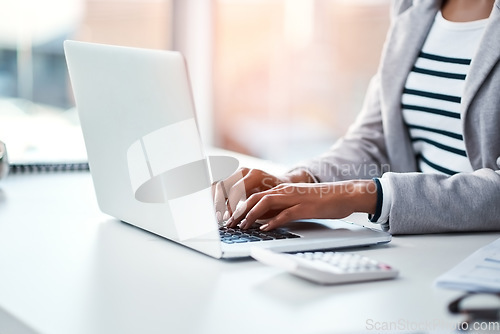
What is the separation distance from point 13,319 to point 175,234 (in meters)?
0.31

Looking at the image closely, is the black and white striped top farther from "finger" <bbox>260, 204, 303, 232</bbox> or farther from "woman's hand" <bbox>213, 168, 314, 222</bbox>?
"finger" <bbox>260, 204, 303, 232</bbox>

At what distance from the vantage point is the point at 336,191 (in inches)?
41.7

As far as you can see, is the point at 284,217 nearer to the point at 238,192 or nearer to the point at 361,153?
the point at 238,192

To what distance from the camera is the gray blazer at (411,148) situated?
3.52ft

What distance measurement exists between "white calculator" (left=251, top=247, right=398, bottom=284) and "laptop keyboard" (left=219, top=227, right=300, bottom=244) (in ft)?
0.38

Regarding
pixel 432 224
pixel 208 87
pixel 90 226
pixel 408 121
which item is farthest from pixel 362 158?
pixel 208 87

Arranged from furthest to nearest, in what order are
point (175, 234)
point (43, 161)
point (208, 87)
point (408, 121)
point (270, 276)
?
point (208, 87) → point (43, 161) → point (408, 121) → point (175, 234) → point (270, 276)

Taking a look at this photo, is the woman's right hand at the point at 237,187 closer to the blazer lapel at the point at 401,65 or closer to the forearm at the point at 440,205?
the forearm at the point at 440,205

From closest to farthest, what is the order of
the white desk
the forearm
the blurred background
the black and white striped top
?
the white desk → the forearm → the black and white striped top → the blurred background

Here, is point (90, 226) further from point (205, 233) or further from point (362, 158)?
point (362, 158)

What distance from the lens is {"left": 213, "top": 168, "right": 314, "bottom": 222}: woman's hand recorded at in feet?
3.54

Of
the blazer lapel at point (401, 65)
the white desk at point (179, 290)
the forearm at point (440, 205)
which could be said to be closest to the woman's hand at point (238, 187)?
the white desk at point (179, 290)

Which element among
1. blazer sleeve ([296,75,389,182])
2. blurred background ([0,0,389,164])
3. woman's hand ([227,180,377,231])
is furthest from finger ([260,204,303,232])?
blurred background ([0,0,389,164])

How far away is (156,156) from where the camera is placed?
37.2 inches
